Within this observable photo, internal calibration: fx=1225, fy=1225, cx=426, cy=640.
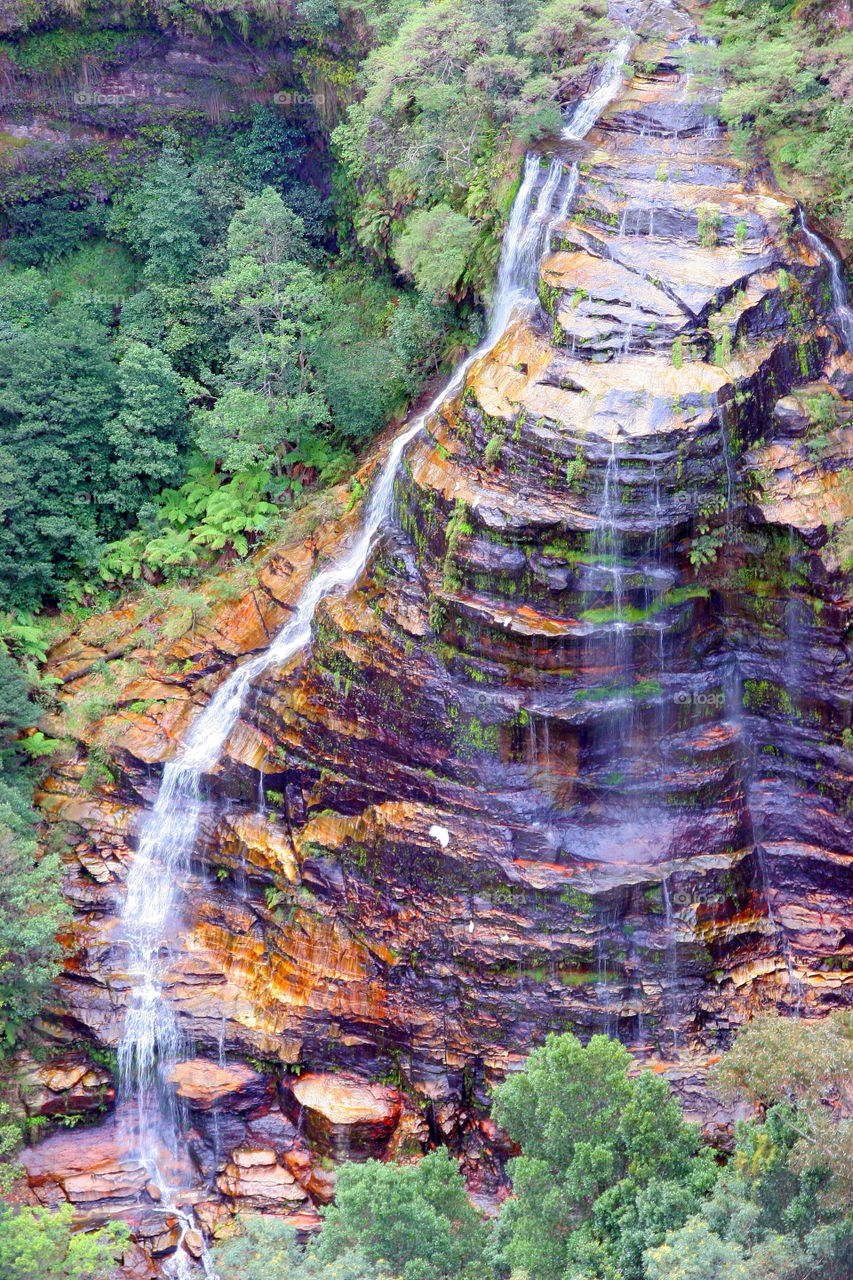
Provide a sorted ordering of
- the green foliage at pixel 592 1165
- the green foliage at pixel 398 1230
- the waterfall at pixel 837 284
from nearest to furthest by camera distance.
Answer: the green foliage at pixel 592 1165 → the green foliage at pixel 398 1230 → the waterfall at pixel 837 284

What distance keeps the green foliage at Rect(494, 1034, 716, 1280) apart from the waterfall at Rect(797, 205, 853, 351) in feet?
38.8

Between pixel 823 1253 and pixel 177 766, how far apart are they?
43.2 feet

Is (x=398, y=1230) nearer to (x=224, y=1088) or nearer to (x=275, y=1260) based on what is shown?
(x=275, y=1260)

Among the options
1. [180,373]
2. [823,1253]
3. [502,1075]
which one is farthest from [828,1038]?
[180,373]

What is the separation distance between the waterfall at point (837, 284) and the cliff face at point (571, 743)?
0.35 metres

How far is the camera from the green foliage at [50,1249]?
16219mm

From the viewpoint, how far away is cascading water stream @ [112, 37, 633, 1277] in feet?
67.6

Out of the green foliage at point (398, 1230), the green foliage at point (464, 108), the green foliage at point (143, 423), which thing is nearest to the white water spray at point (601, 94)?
the green foliage at point (464, 108)

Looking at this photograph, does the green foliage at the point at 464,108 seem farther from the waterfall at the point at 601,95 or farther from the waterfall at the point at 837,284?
the waterfall at the point at 837,284

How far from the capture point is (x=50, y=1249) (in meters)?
16.6

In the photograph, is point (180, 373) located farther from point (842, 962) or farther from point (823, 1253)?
point (823, 1253)

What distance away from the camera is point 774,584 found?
19016mm

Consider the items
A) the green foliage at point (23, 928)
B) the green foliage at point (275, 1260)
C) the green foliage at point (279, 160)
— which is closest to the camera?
the green foliage at point (275, 1260)

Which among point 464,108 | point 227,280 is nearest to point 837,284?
point 464,108
